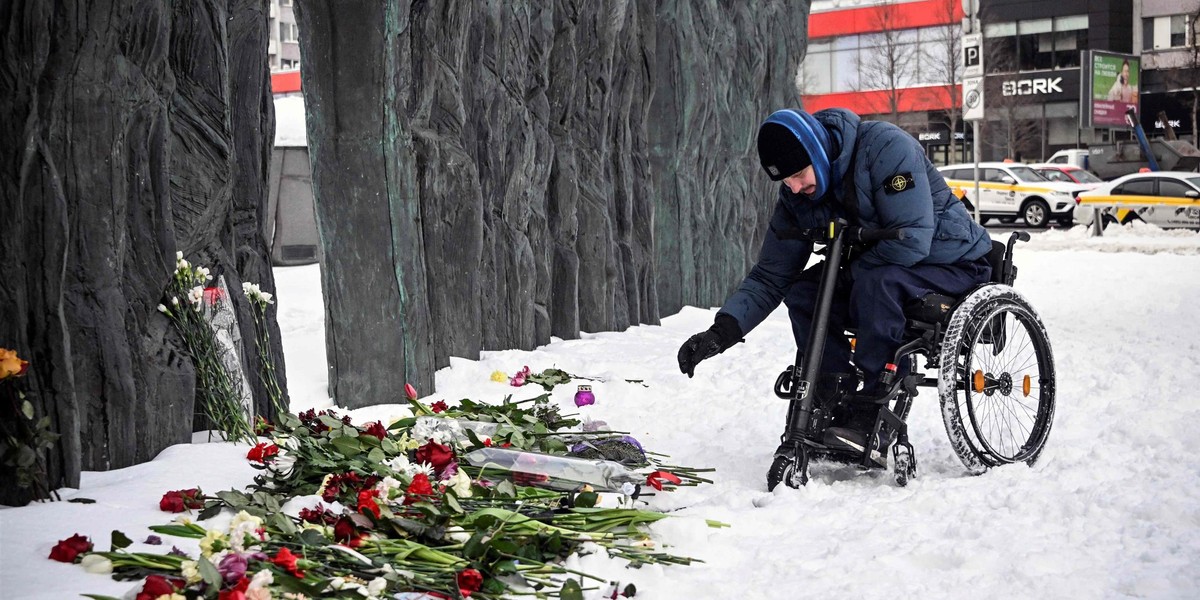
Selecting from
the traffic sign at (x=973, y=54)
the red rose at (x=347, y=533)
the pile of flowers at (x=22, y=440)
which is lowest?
the red rose at (x=347, y=533)

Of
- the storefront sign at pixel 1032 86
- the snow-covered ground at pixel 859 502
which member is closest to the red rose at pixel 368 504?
the snow-covered ground at pixel 859 502

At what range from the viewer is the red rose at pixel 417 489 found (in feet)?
12.1

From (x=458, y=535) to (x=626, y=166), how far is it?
21.4 feet

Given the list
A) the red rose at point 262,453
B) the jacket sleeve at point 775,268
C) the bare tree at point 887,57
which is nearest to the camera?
the red rose at point 262,453

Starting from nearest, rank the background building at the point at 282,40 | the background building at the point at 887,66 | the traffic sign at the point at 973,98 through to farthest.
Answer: the traffic sign at the point at 973,98 → the background building at the point at 887,66 → the background building at the point at 282,40

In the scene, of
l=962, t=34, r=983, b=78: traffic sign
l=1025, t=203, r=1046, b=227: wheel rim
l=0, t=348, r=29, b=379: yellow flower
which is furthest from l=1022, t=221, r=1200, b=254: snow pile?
l=0, t=348, r=29, b=379: yellow flower

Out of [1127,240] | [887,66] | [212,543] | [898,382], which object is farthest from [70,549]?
[887,66]

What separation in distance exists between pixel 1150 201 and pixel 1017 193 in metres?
4.29

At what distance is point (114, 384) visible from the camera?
4.06 meters

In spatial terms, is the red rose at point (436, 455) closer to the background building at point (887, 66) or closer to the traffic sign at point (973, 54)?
the traffic sign at point (973, 54)

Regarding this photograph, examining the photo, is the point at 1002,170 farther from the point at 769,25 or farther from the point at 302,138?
the point at 302,138

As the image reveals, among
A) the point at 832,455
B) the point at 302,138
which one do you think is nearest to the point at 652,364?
the point at 832,455

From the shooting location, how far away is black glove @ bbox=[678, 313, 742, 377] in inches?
189

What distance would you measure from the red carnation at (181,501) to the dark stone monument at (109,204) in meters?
0.35
